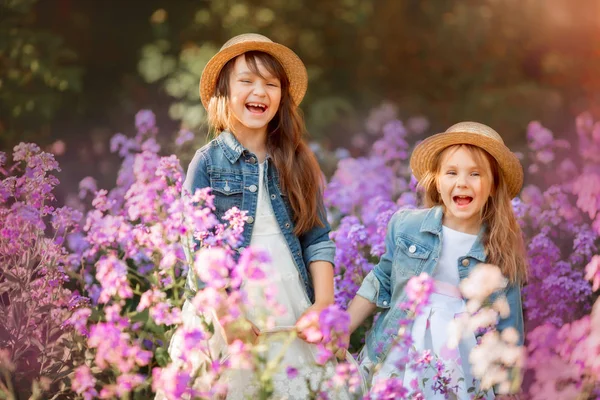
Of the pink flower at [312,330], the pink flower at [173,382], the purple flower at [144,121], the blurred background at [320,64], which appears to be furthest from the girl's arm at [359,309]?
the blurred background at [320,64]


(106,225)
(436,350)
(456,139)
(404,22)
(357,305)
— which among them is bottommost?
(436,350)

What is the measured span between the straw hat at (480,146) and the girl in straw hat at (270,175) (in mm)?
415

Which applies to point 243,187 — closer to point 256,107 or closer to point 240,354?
point 256,107

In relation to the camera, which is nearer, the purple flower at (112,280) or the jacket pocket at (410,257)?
the purple flower at (112,280)

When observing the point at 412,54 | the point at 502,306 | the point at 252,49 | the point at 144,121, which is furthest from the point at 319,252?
the point at 412,54

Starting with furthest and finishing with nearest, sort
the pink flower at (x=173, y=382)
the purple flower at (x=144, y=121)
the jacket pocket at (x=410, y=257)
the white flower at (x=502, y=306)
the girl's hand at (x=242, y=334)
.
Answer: the purple flower at (x=144, y=121), the jacket pocket at (x=410, y=257), the white flower at (x=502, y=306), the girl's hand at (x=242, y=334), the pink flower at (x=173, y=382)

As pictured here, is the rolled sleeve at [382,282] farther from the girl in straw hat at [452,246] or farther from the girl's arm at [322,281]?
the girl's arm at [322,281]

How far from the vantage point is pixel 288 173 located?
2.68 m

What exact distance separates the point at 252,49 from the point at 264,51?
44 mm

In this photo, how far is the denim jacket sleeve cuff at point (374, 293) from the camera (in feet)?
9.20

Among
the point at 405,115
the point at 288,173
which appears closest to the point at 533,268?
the point at 288,173

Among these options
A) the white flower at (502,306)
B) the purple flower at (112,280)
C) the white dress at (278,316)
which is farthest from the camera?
the white flower at (502,306)

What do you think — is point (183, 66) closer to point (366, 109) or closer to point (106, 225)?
point (366, 109)

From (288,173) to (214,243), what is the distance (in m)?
0.70
